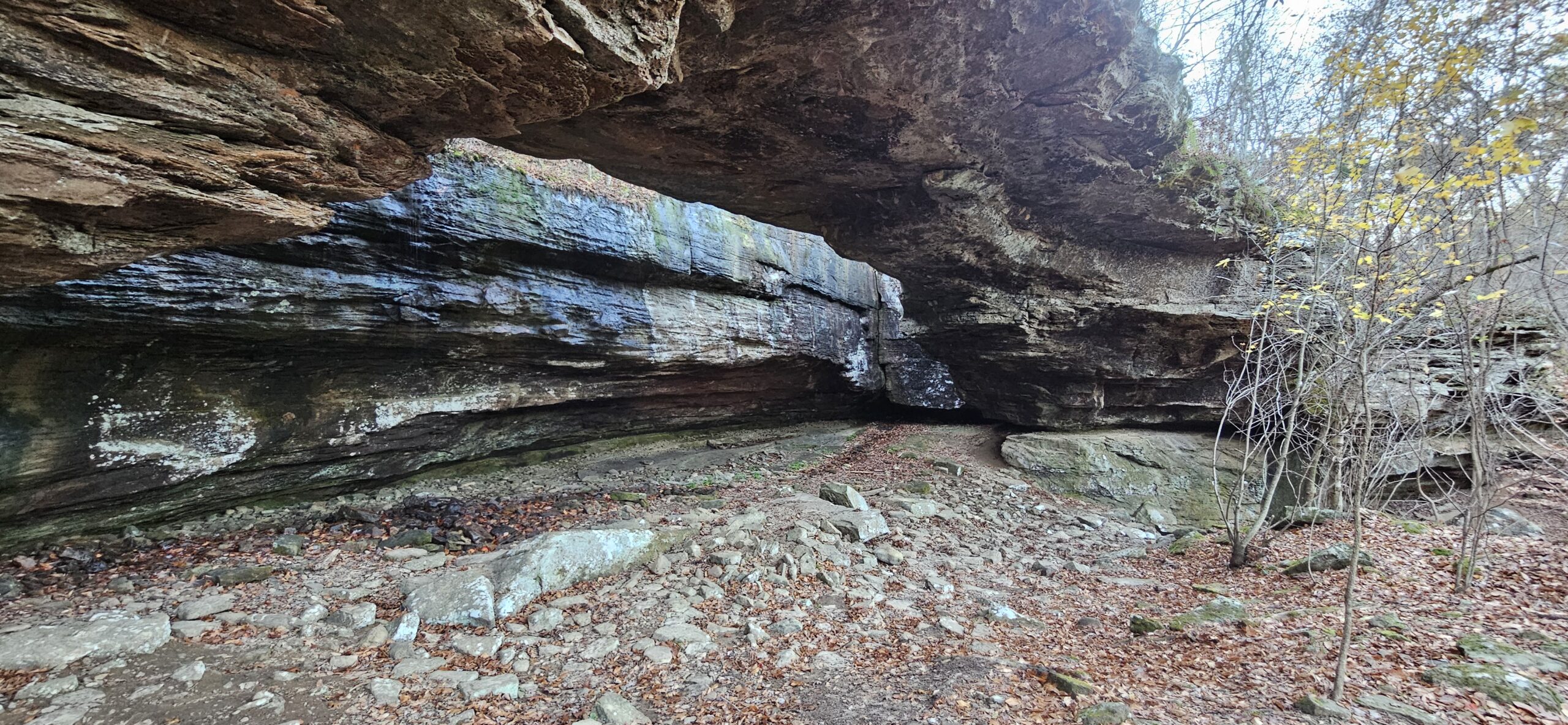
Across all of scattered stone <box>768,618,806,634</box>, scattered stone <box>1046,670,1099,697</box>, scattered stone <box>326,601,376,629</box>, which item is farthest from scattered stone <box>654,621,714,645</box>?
scattered stone <box>1046,670,1099,697</box>

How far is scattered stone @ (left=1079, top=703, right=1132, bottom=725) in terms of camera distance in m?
3.55

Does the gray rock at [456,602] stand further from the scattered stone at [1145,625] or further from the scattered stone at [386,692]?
the scattered stone at [1145,625]

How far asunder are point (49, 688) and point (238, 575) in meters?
2.10

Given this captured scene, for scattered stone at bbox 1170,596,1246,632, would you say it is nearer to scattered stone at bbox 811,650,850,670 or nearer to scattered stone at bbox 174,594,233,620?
scattered stone at bbox 811,650,850,670

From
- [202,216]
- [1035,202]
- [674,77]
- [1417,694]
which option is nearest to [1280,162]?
[1035,202]

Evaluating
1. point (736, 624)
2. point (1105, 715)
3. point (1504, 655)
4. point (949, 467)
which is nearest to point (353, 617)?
point (736, 624)

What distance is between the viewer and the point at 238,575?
5.39 metres

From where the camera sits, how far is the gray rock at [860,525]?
721cm

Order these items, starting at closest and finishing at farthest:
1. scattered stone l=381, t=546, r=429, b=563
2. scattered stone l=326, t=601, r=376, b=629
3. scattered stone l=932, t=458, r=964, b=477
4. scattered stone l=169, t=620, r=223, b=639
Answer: scattered stone l=169, t=620, r=223, b=639, scattered stone l=326, t=601, r=376, b=629, scattered stone l=381, t=546, r=429, b=563, scattered stone l=932, t=458, r=964, b=477

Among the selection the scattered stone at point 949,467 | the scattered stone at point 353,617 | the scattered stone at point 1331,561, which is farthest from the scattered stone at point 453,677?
the scattered stone at point 949,467

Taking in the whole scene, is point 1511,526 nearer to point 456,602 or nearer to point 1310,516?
point 1310,516

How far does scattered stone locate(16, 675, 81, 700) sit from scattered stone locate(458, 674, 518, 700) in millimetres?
2163

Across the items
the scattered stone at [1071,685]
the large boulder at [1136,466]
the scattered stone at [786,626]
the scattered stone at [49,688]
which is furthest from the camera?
the large boulder at [1136,466]

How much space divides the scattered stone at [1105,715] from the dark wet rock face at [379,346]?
8.44m
